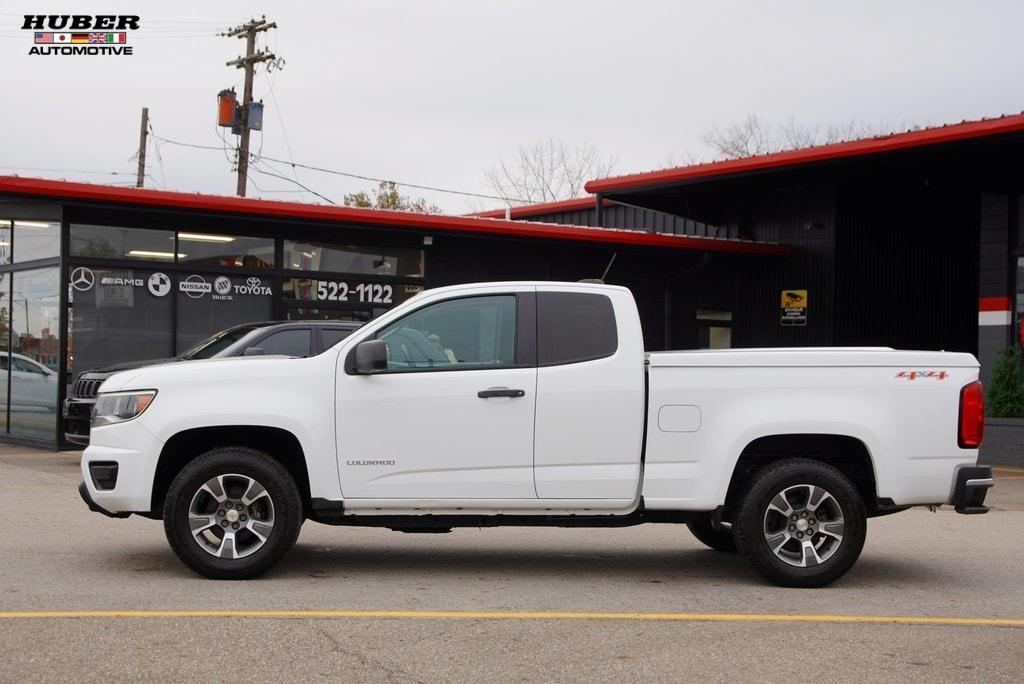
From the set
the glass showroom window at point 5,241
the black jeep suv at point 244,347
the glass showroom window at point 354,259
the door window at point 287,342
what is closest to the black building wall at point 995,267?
the glass showroom window at point 354,259

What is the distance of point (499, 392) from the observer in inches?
304

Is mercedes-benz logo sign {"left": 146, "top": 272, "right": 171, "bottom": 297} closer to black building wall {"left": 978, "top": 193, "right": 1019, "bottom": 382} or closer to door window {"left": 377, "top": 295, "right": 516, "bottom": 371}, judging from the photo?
door window {"left": 377, "top": 295, "right": 516, "bottom": 371}

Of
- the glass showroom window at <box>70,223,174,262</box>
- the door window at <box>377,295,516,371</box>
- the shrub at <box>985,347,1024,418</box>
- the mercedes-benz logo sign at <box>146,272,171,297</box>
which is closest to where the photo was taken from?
the door window at <box>377,295,516,371</box>

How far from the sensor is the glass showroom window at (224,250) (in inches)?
730

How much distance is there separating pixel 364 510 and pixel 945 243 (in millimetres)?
19299

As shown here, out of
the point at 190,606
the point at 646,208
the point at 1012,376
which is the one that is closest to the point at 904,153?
the point at 1012,376

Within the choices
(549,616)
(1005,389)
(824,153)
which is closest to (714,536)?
(549,616)

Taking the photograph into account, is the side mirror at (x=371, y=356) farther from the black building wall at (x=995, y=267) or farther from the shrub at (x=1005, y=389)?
the black building wall at (x=995, y=267)

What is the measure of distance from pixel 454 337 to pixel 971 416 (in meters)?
3.29

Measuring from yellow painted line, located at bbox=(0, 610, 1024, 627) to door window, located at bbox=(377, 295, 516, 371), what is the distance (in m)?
1.67

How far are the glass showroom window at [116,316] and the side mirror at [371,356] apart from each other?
11106 millimetres

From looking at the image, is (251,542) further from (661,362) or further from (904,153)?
(904,153)

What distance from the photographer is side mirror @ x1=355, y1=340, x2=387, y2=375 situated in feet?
25.0

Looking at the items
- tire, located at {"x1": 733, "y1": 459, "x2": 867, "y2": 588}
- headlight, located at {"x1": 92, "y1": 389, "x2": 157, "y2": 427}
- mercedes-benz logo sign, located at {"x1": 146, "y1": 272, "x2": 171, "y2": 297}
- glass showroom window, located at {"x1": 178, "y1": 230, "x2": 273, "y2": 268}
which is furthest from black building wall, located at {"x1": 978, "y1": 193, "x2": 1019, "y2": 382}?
headlight, located at {"x1": 92, "y1": 389, "x2": 157, "y2": 427}
